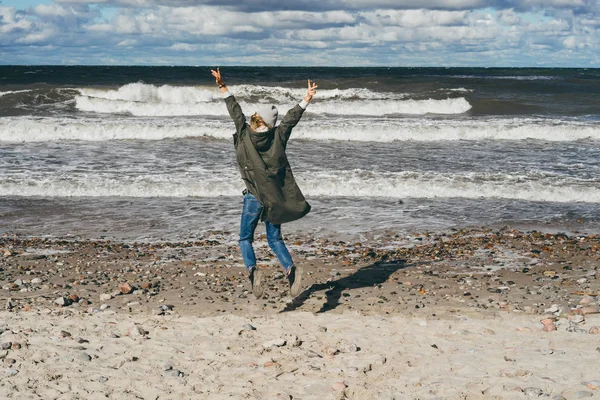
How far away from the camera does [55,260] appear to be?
27.4 ft

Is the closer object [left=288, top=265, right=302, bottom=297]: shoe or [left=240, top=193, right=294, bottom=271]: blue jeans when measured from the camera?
[left=240, top=193, right=294, bottom=271]: blue jeans

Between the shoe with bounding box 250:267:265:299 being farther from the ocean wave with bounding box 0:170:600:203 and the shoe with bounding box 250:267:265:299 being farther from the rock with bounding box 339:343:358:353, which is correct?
the ocean wave with bounding box 0:170:600:203

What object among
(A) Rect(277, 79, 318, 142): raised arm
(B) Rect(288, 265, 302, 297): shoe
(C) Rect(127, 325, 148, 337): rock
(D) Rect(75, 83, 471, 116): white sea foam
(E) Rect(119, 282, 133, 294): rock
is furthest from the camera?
(D) Rect(75, 83, 471, 116): white sea foam

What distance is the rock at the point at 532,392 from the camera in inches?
173

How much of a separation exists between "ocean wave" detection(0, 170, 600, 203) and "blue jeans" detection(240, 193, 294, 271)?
6.87 m

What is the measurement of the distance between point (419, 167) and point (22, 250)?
10.1 meters

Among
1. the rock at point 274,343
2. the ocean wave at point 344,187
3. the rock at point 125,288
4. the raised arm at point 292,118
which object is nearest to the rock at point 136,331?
the rock at point 274,343

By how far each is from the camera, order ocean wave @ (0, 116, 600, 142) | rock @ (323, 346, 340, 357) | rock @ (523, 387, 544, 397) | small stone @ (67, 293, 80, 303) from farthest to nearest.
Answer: ocean wave @ (0, 116, 600, 142)
small stone @ (67, 293, 80, 303)
rock @ (323, 346, 340, 357)
rock @ (523, 387, 544, 397)

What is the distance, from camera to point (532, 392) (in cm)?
442

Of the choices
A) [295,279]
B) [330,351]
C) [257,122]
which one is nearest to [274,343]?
[330,351]

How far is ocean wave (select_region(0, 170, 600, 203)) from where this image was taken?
13.2 m

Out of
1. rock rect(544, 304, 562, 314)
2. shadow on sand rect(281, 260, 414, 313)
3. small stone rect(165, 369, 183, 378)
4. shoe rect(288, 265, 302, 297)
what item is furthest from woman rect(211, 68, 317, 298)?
rock rect(544, 304, 562, 314)

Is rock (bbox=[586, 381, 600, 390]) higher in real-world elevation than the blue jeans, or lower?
lower

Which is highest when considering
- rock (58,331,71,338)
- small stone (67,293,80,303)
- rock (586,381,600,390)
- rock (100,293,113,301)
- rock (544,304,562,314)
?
rock (58,331,71,338)
